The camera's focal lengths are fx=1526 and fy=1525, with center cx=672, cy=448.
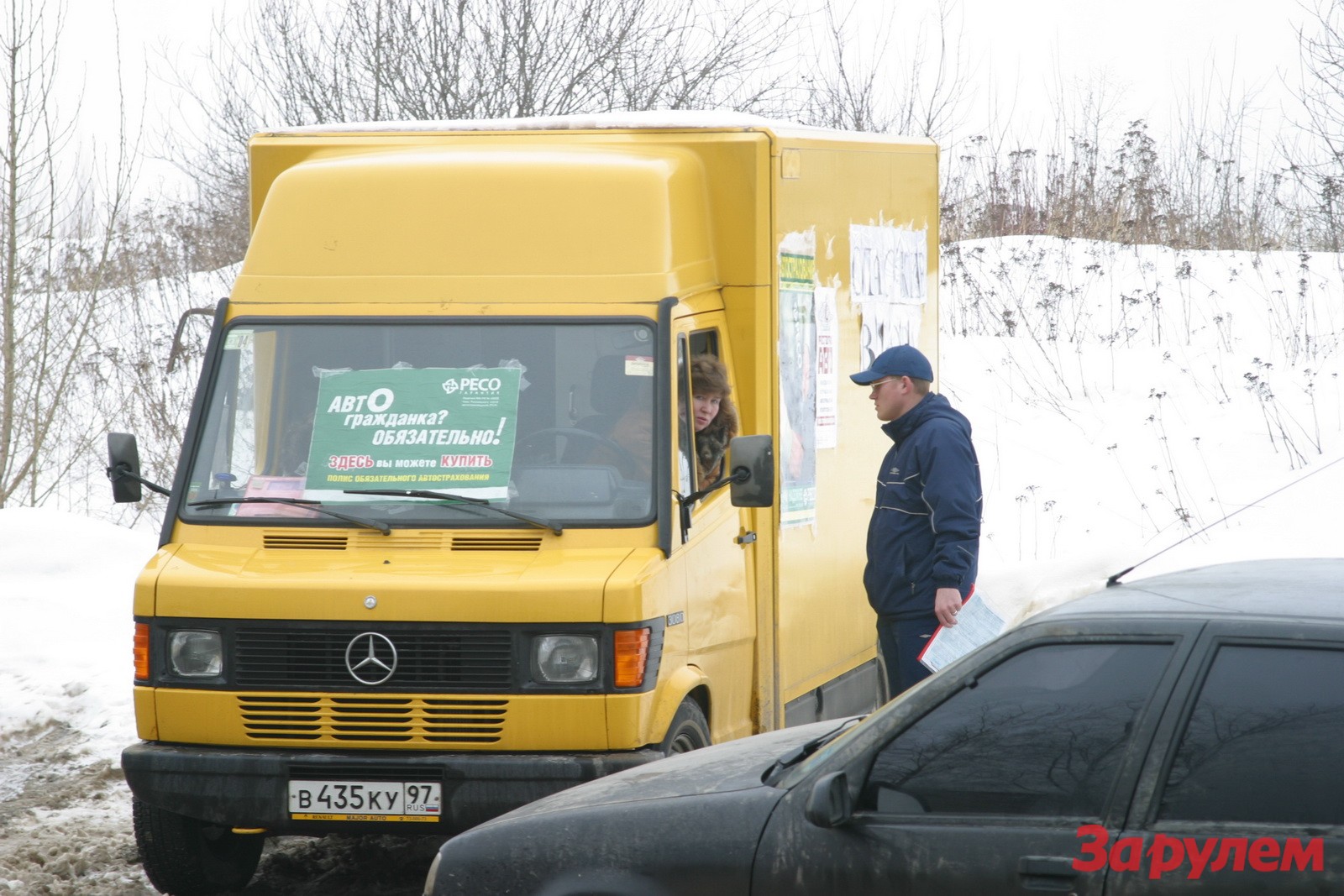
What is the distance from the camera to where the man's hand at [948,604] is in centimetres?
622

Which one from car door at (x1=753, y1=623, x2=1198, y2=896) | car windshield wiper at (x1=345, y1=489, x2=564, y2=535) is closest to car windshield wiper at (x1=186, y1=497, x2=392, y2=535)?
car windshield wiper at (x1=345, y1=489, x2=564, y2=535)

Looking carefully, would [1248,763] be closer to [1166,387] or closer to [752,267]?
[752,267]

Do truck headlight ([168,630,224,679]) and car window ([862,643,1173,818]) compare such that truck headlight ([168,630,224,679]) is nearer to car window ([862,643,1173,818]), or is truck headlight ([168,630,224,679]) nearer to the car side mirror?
the car side mirror

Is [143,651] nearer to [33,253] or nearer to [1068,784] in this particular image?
[1068,784]

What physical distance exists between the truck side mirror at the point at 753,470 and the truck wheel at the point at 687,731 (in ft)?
2.57

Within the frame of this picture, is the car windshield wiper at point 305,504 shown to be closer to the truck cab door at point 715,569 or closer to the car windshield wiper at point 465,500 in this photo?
the car windshield wiper at point 465,500

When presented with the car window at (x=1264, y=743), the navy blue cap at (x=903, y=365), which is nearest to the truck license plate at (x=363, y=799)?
the navy blue cap at (x=903, y=365)

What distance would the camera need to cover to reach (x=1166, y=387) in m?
15.0

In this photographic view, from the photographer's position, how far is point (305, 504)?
5.57m

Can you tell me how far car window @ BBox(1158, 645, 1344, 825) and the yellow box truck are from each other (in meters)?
2.33

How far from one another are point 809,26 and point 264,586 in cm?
1494

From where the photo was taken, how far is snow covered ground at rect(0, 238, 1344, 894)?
8.05 metres

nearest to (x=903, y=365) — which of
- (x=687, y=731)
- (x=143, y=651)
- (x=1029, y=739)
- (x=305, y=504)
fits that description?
(x=687, y=731)

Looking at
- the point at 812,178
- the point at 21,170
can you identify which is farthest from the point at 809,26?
the point at 812,178
